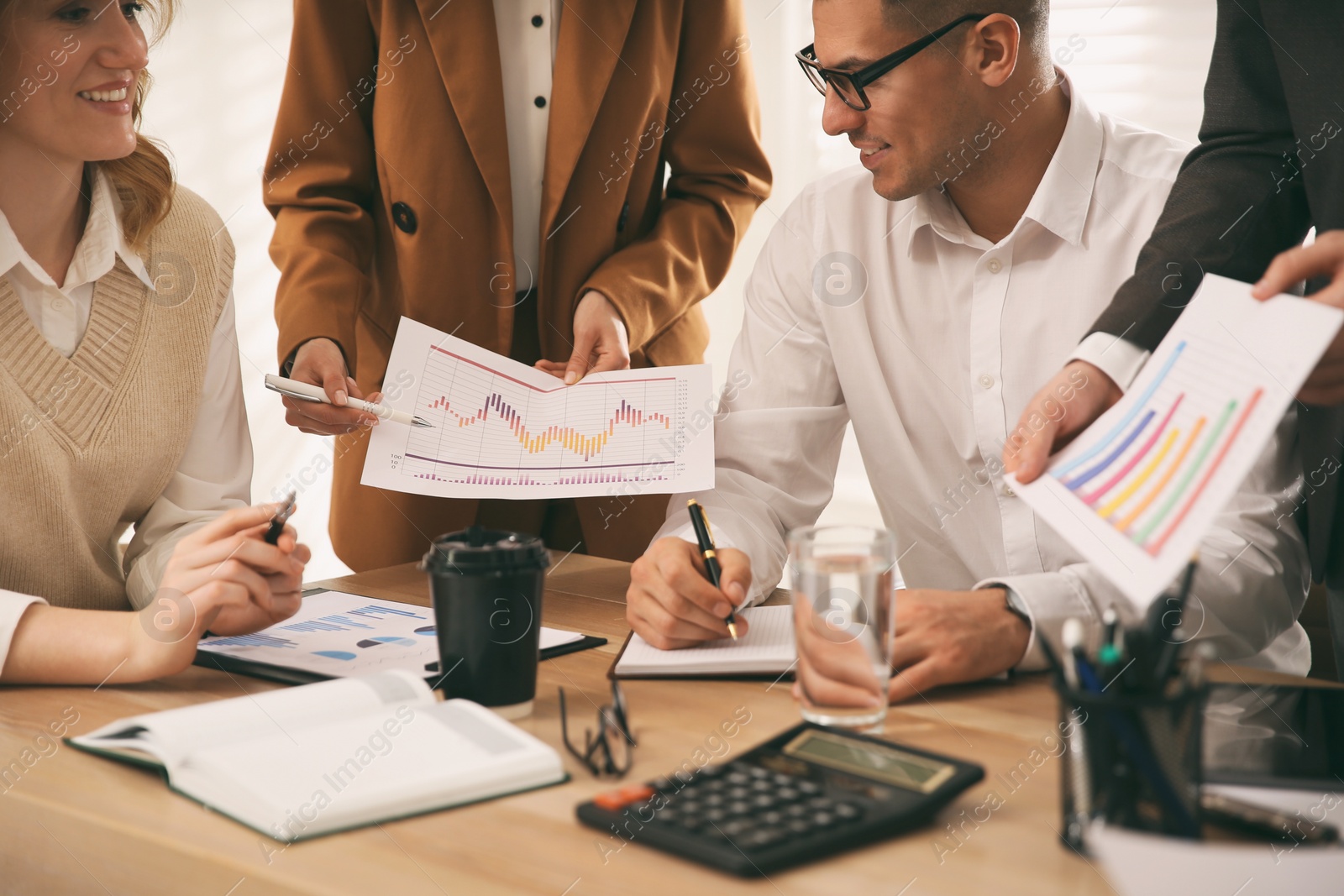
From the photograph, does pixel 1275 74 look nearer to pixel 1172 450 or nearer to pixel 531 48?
pixel 1172 450

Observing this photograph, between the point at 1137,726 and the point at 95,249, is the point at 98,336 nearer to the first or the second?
the point at 95,249

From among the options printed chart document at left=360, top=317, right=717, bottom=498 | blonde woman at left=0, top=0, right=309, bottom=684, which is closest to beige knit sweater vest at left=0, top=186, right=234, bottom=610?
blonde woman at left=0, top=0, right=309, bottom=684

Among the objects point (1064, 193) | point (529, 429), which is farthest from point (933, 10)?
point (529, 429)

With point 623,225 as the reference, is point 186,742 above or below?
below

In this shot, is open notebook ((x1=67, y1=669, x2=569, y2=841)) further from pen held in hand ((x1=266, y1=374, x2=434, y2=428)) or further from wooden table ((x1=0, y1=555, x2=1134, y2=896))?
pen held in hand ((x1=266, y1=374, x2=434, y2=428))

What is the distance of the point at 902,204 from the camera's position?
66.4 inches

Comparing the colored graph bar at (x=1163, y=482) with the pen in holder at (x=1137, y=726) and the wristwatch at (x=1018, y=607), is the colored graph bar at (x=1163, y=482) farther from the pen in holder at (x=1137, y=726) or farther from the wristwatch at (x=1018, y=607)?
the wristwatch at (x=1018, y=607)

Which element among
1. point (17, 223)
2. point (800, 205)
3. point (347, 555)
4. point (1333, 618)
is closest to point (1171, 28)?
point (800, 205)

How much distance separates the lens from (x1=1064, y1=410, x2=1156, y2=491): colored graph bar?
93cm

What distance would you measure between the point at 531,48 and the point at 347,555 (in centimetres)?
90

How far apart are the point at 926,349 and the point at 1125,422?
27.7 inches

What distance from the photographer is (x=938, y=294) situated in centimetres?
164

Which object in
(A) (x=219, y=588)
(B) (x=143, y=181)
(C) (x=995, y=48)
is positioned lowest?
(A) (x=219, y=588)

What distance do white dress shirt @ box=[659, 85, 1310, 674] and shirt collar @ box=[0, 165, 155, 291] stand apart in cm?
79
